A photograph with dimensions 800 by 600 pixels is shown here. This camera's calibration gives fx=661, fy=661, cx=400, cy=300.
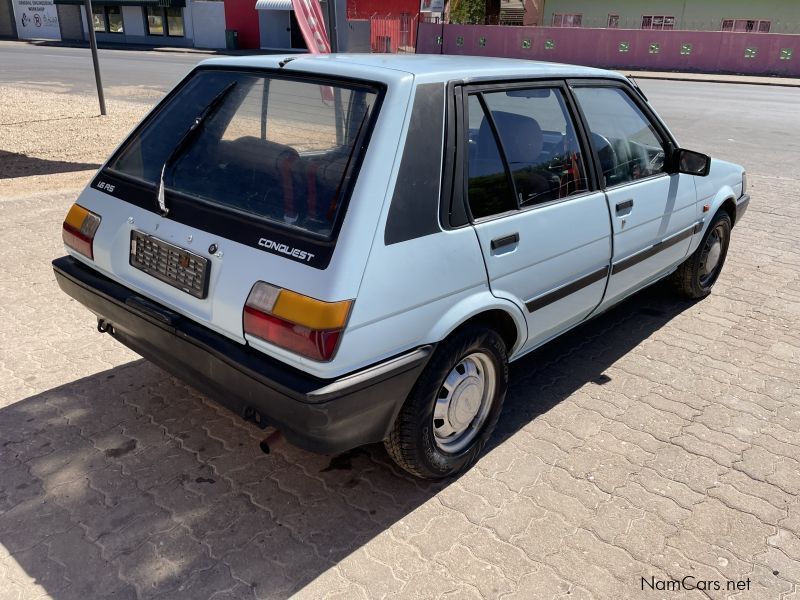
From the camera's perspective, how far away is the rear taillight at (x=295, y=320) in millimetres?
2252

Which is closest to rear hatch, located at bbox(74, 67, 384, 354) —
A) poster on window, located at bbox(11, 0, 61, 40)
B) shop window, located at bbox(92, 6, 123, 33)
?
shop window, located at bbox(92, 6, 123, 33)

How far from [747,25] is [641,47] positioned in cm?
821

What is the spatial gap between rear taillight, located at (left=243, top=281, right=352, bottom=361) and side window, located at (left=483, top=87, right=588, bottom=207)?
1207 mm

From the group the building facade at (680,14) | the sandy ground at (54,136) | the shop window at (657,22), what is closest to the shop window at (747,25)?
the building facade at (680,14)

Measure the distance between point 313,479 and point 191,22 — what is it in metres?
42.9

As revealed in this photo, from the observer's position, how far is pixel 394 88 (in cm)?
252

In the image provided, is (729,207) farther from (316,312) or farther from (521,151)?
(316,312)

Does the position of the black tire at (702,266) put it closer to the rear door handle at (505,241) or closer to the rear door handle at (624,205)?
the rear door handle at (624,205)

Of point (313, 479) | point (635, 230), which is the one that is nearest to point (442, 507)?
point (313, 479)

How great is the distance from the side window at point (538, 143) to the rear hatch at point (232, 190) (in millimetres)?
790

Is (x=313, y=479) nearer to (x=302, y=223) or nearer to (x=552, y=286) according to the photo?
(x=302, y=223)

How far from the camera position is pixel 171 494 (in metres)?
2.84

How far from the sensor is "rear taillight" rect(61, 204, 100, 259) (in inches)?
121

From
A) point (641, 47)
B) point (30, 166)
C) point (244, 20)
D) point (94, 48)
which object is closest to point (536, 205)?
point (30, 166)
